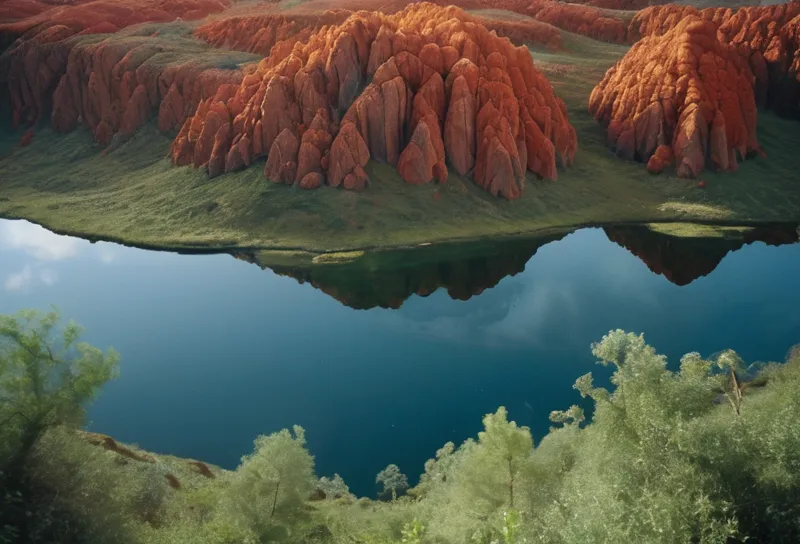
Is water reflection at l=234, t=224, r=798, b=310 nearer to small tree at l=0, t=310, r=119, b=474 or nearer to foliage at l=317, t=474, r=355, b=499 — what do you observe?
foliage at l=317, t=474, r=355, b=499

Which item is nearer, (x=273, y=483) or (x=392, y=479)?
(x=273, y=483)

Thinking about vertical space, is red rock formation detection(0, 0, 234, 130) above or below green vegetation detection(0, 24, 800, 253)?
above

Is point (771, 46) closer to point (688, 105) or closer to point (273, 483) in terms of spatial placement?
point (688, 105)

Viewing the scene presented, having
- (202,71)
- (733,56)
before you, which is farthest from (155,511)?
(733,56)

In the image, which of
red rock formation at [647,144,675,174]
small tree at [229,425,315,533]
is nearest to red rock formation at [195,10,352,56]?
red rock formation at [647,144,675,174]

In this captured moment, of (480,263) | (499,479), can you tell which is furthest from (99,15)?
(499,479)

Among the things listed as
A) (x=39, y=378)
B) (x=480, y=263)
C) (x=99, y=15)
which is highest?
(x=99, y=15)

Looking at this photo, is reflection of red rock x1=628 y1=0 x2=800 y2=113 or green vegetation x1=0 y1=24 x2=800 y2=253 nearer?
green vegetation x1=0 y1=24 x2=800 y2=253
